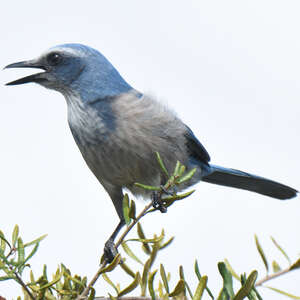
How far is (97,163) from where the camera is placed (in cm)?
369

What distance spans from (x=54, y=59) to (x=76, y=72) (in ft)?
0.80

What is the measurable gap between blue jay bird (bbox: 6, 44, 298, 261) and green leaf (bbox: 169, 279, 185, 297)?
1.56 meters

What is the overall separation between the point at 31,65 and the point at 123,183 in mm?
1340

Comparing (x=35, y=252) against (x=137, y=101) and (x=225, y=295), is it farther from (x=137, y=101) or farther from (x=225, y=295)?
(x=137, y=101)

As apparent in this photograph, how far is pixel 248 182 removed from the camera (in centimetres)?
517

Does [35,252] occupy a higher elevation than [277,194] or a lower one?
higher

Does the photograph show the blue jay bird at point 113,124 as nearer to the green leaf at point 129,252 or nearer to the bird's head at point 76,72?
the bird's head at point 76,72

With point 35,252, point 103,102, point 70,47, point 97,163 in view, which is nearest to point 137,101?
point 103,102

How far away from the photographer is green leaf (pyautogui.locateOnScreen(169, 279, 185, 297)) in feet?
5.78

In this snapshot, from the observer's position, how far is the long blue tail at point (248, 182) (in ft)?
16.2

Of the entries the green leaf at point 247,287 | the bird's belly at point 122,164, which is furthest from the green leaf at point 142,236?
the bird's belly at point 122,164

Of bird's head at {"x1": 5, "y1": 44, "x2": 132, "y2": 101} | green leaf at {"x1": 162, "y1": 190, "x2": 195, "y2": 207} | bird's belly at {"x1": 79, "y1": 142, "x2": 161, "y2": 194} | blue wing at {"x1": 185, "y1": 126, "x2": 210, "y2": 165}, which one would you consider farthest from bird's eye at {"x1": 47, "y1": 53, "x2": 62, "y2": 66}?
green leaf at {"x1": 162, "y1": 190, "x2": 195, "y2": 207}

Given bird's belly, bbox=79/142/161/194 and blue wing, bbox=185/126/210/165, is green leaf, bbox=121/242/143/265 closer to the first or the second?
bird's belly, bbox=79/142/161/194

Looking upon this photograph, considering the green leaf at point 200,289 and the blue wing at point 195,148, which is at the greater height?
the green leaf at point 200,289
